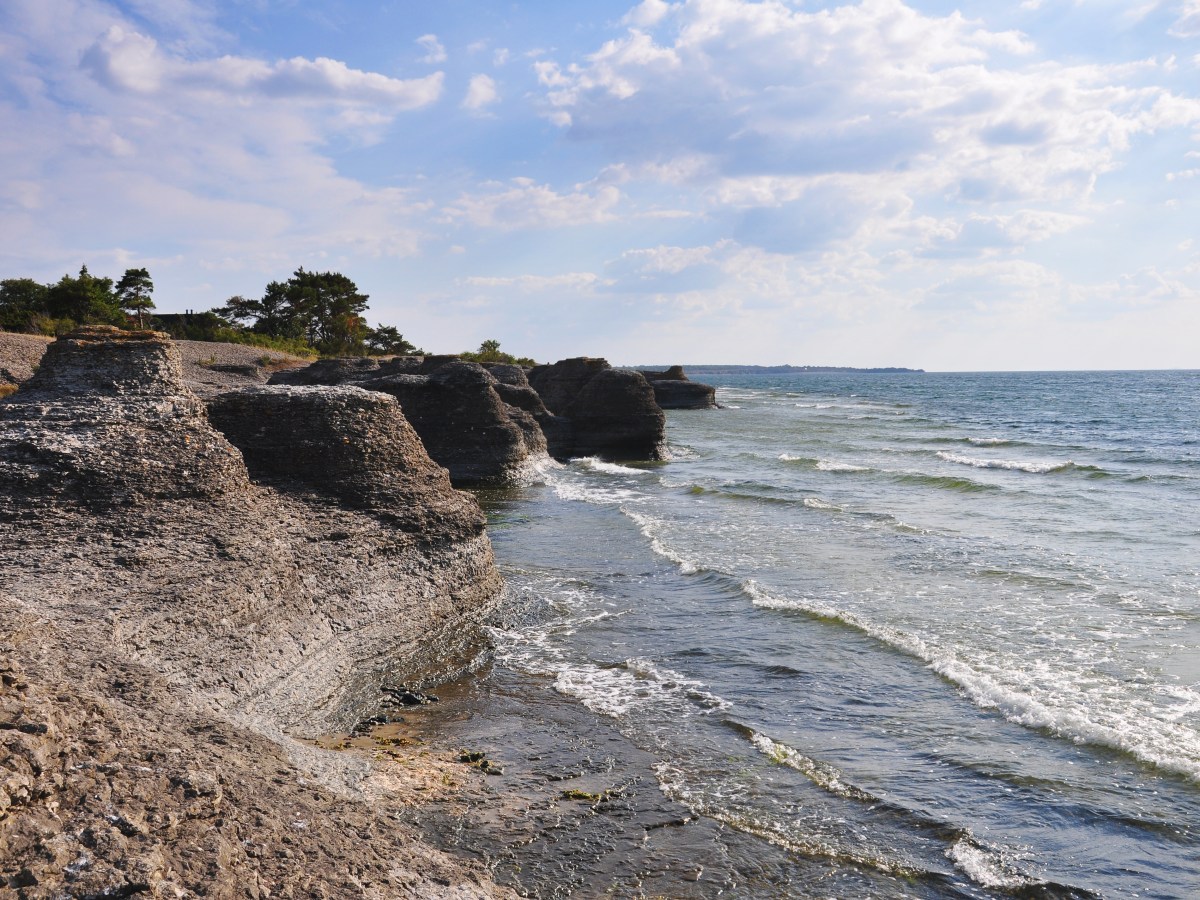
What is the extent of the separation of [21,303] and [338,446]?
44.1 m

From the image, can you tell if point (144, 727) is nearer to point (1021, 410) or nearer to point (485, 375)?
point (485, 375)

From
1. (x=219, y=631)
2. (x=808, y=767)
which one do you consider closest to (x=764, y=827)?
(x=808, y=767)

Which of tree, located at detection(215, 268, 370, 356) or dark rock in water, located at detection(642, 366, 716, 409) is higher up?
tree, located at detection(215, 268, 370, 356)

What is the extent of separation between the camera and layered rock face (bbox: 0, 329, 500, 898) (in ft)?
14.5

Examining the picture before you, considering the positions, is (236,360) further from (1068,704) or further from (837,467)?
(1068,704)

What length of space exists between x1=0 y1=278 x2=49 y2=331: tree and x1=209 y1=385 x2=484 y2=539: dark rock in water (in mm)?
35819

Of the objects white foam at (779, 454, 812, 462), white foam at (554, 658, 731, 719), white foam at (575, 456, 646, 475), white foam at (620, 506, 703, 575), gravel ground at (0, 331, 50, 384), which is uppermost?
gravel ground at (0, 331, 50, 384)

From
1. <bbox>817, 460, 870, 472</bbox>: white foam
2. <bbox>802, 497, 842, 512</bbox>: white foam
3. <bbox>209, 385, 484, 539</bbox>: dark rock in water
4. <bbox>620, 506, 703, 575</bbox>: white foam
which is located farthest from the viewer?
<bbox>817, 460, 870, 472</bbox>: white foam

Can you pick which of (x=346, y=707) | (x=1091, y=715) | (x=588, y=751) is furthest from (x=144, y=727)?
(x=1091, y=715)

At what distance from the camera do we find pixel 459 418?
25531 millimetres

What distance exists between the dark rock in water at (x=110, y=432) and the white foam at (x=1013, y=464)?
95.4 ft

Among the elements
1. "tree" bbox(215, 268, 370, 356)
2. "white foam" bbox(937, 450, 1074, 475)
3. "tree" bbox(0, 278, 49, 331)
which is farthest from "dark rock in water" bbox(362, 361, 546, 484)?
"tree" bbox(215, 268, 370, 356)

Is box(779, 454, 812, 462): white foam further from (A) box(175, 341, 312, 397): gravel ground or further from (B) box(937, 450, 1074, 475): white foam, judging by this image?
(A) box(175, 341, 312, 397): gravel ground

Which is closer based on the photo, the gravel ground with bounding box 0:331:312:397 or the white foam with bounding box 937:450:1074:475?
the gravel ground with bounding box 0:331:312:397
